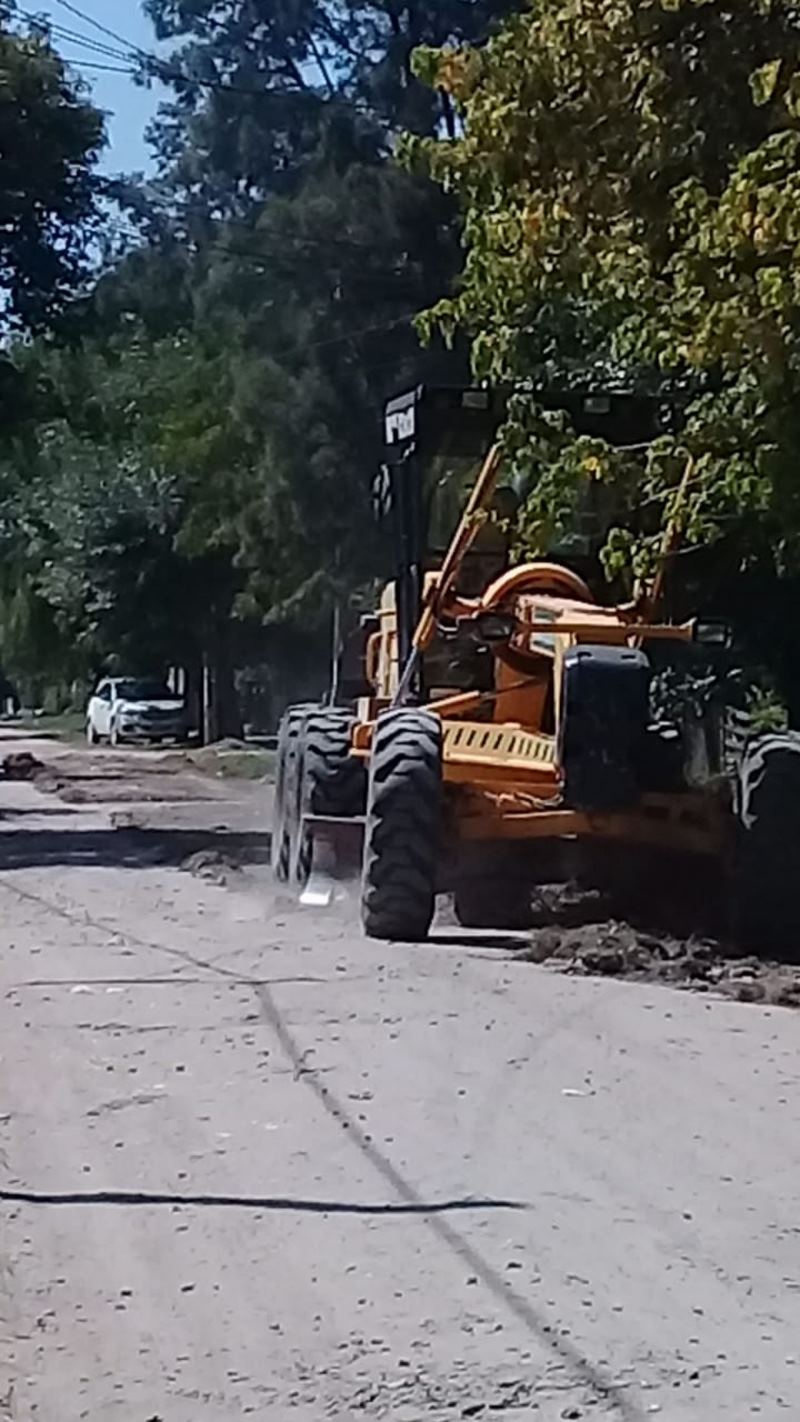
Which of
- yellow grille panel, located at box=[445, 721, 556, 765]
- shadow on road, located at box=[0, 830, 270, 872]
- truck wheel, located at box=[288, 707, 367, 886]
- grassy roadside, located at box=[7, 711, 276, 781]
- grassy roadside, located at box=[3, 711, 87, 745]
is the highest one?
yellow grille panel, located at box=[445, 721, 556, 765]

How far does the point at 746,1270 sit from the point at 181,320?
3994 centimetres

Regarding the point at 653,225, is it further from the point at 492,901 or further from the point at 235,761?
the point at 235,761

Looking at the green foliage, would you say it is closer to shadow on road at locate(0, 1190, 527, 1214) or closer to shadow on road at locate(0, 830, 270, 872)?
→ shadow on road at locate(0, 830, 270, 872)

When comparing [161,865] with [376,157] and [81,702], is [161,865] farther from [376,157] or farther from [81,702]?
[81,702]

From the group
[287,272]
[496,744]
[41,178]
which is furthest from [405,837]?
[287,272]

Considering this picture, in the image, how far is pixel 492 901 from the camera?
19.0m

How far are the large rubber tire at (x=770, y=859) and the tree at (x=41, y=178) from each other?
1501 centimetres

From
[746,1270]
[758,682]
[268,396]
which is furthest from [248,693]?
[746,1270]

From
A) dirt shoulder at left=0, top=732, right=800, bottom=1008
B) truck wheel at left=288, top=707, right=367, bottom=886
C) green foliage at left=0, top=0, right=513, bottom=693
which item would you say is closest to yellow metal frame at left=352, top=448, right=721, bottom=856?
truck wheel at left=288, top=707, right=367, bottom=886

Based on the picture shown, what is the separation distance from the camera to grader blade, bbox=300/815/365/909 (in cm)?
1962

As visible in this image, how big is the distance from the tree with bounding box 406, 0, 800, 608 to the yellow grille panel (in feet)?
4.76

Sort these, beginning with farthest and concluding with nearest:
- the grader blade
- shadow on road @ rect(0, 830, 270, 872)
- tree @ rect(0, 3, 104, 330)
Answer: tree @ rect(0, 3, 104, 330) → shadow on road @ rect(0, 830, 270, 872) → the grader blade

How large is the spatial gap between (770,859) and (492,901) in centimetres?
236

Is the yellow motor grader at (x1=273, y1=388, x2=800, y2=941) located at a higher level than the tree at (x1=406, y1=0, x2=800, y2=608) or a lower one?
lower
